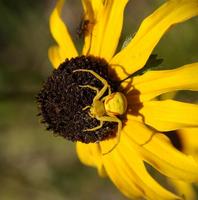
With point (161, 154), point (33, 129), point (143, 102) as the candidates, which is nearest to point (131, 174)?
point (161, 154)

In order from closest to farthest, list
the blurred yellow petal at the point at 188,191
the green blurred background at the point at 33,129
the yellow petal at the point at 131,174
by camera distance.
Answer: the yellow petal at the point at 131,174 < the blurred yellow petal at the point at 188,191 < the green blurred background at the point at 33,129

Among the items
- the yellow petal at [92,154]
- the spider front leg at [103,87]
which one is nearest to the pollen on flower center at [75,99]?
the spider front leg at [103,87]

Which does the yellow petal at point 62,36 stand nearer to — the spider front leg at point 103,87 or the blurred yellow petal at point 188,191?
the spider front leg at point 103,87

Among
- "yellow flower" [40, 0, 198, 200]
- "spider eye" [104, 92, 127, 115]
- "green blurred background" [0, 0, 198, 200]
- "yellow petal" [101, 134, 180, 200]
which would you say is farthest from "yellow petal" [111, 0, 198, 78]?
"green blurred background" [0, 0, 198, 200]

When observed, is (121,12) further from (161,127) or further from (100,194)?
(100,194)

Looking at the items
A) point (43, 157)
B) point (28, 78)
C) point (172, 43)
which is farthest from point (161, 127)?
point (43, 157)

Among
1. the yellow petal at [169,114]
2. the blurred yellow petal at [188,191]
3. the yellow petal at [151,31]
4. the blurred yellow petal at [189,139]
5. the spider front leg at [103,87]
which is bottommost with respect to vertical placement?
the blurred yellow petal at [188,191]
